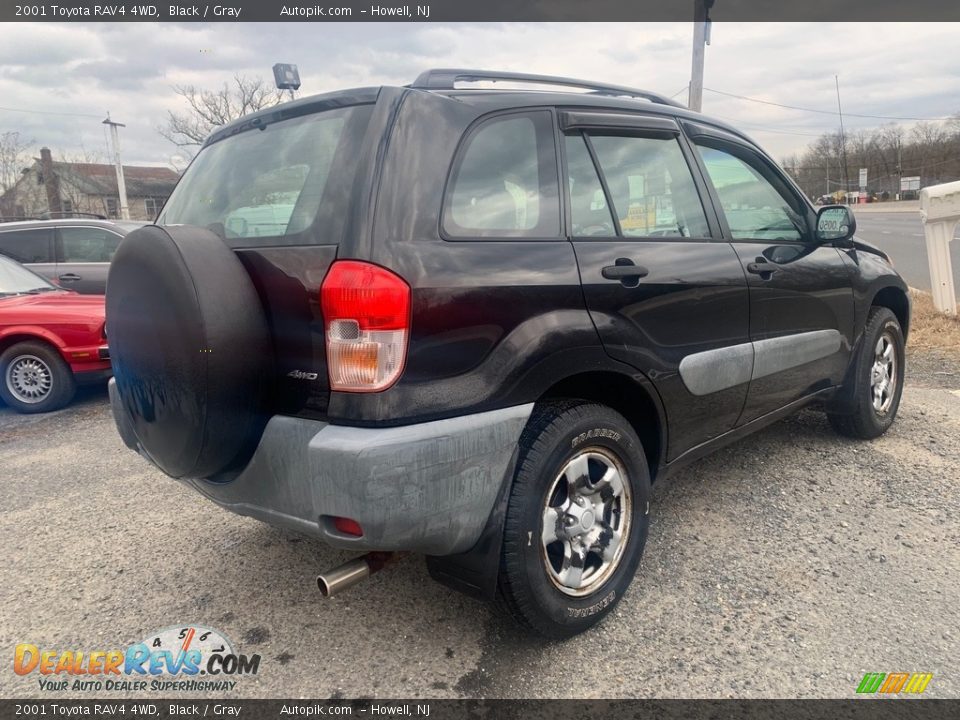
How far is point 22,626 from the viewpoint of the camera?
2.57 metres

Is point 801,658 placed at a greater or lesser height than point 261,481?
lesser

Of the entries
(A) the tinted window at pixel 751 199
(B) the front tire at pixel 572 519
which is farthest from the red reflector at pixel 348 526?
(A) the tinted window at pixel 751 199

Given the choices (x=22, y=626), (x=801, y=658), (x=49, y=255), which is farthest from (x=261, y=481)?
(x=49, y=255)

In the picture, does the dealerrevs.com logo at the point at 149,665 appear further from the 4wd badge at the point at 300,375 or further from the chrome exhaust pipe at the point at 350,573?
the 4wd badge at the point at 300,375

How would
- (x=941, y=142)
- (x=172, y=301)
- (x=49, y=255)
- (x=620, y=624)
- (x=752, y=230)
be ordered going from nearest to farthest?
(x=172, y=301) → (x=620, y=624) → (x=752, y=230) → (x=49, y=255) → (x=941, y=142)

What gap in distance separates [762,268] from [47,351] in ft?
19.1

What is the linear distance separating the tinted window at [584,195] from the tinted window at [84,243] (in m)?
7.40

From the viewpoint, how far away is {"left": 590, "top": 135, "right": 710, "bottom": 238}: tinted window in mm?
2652

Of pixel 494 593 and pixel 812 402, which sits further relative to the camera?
pixel 812 402

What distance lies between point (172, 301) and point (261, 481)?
2.07 feet

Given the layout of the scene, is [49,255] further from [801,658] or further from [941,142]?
[941,142]

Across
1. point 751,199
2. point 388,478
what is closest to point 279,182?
point 388,478

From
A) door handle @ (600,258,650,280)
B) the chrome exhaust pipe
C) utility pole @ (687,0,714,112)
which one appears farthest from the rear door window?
utility pole @ (687,0,714,112)

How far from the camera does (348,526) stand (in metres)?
1.95
